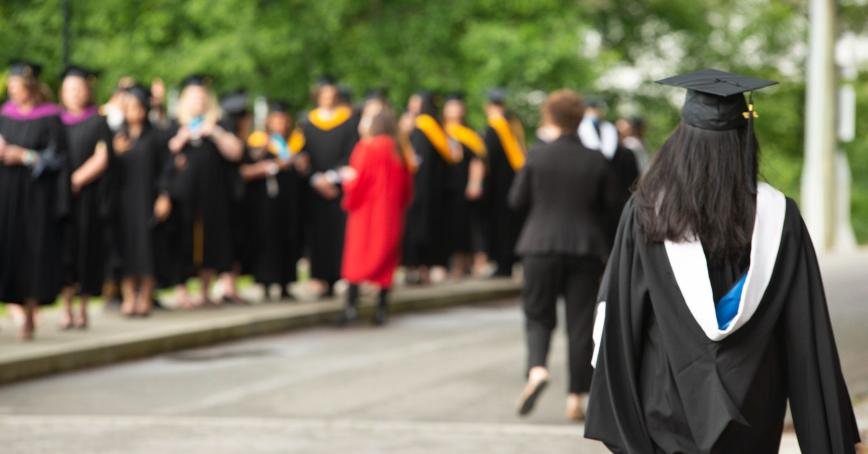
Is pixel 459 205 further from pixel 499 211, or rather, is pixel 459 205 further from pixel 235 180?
pixel 235 180

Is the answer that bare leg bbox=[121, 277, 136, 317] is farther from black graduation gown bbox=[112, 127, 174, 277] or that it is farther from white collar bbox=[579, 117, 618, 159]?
white collar bbox=[579, 117, 618, 159]

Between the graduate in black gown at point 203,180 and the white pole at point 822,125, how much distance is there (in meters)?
12.7

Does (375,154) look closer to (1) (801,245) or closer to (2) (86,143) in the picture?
(2) (86,143)

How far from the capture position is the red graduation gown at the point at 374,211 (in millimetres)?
14891

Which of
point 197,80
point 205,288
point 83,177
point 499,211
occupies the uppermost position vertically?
point 197,80

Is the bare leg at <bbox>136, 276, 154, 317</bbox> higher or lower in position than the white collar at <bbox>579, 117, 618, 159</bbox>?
lower

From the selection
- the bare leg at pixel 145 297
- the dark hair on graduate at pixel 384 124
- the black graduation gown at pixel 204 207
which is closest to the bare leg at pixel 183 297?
the black graduation gown at pixel 204 207

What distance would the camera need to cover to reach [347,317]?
49.3 feet

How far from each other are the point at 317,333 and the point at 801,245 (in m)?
9.98

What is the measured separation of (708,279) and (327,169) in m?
11.9

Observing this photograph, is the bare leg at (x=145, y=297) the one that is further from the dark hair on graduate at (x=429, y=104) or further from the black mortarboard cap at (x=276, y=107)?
the dark hair on graduate at (x=429, y=104)

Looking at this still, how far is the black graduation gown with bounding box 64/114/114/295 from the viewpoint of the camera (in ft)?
43.5

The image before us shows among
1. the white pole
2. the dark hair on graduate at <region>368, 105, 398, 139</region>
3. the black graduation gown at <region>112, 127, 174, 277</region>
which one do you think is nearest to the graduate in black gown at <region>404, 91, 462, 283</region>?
the dark hair on graduate at <region>368, 105, 398, 139</region>

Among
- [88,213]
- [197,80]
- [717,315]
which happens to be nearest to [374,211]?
[197,80]
